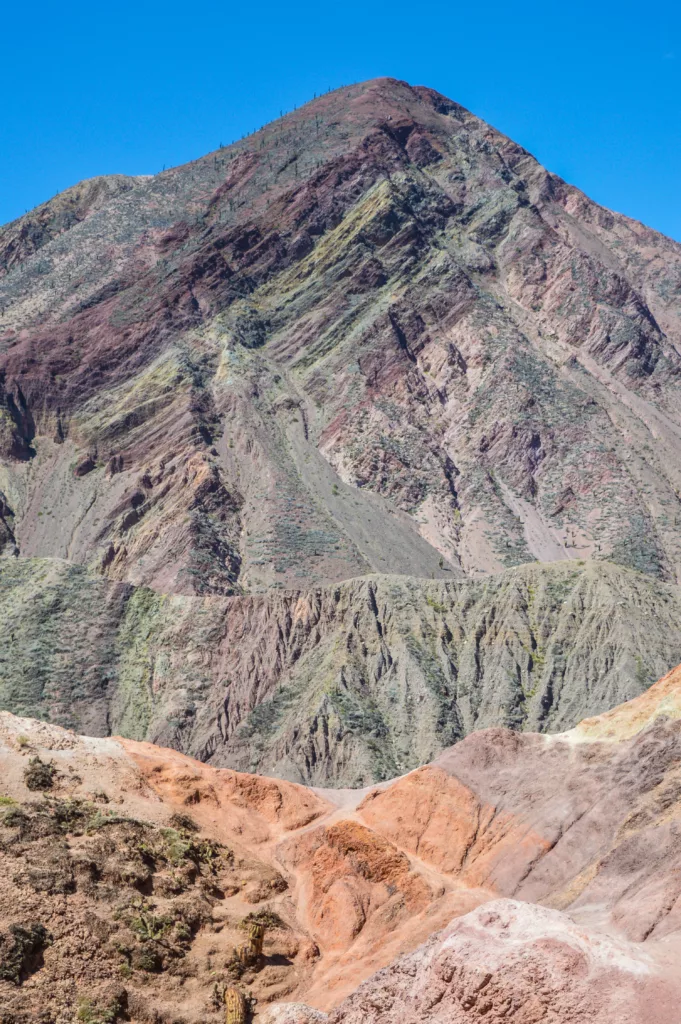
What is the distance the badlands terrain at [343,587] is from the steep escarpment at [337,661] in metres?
0.20

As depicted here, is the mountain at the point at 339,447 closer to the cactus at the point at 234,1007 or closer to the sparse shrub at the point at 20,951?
the cactus at the point at 234,1007

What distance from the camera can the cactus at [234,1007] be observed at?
1994 cm

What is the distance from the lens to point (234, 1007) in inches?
798

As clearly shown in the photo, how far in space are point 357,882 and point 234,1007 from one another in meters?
5.48

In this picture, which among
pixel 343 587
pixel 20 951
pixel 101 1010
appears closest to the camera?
pixel 101 1010

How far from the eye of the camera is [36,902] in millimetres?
20422

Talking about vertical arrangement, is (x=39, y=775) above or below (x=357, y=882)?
above

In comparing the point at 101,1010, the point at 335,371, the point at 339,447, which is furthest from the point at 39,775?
the point at 335,371

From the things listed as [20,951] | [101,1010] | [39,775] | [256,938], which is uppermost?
[39,775]

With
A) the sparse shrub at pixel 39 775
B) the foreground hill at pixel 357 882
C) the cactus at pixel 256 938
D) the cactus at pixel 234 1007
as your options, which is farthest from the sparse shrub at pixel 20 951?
the sparse shrub at pixel 39 775

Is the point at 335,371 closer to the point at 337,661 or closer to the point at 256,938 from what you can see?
the point at 337,661

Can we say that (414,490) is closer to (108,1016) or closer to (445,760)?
(445,760)

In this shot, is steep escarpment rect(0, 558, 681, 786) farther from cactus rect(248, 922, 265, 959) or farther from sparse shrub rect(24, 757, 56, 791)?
cactus rect(248, 922, 265, 959)

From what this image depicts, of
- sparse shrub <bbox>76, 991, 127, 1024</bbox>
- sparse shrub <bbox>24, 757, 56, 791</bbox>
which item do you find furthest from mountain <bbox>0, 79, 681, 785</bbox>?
sparse shrub <bbox>76, 991, 127, 1024</bbox>
